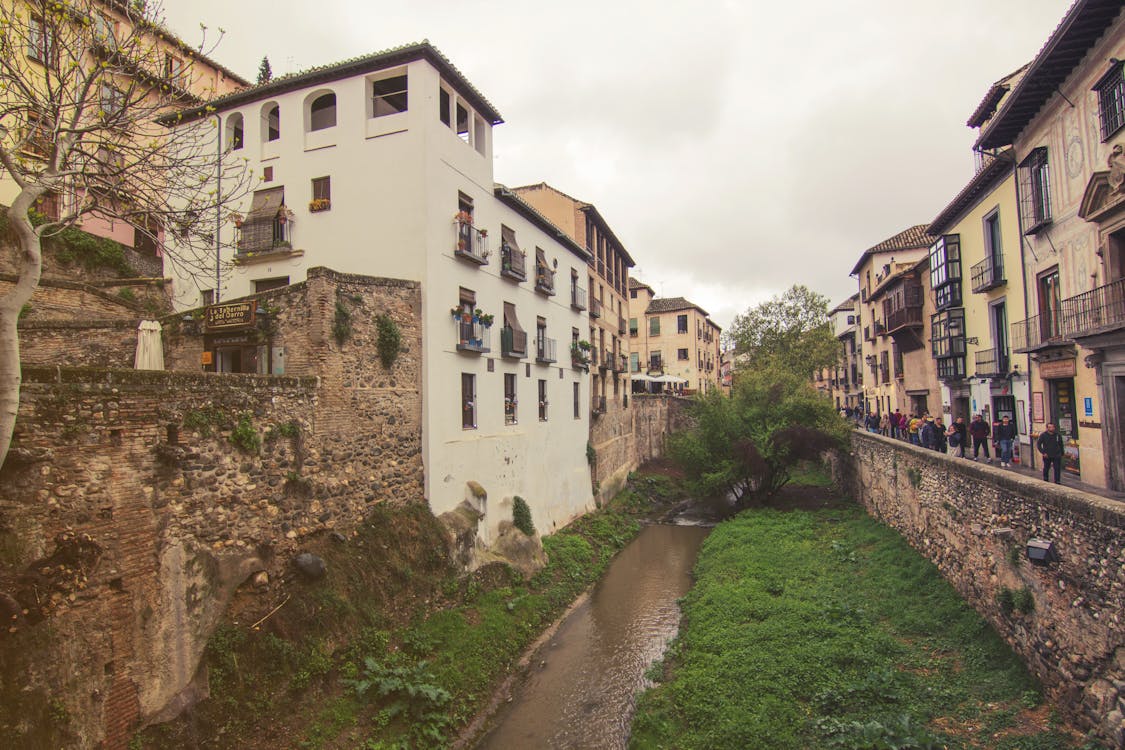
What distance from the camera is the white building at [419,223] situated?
15148mm

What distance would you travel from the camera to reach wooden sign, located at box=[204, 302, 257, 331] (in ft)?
42.7

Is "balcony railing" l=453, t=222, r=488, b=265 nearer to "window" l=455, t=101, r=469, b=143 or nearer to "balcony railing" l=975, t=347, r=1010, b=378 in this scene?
"window" l=455, t=101, r=469, b=143

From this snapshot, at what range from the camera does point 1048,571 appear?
892 cm

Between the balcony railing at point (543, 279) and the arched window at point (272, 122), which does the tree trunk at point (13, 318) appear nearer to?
the arched window at point (272, 122)

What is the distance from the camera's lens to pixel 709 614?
1484 cm

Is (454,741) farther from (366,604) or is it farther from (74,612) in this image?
(74,612)

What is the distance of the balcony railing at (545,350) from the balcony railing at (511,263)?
277 cm

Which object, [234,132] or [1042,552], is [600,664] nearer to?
[1042,552]

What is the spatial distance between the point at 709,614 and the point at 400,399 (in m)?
9.43

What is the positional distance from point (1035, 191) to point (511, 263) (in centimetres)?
1587

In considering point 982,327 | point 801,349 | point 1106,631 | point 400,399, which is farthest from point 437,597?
point 801,349

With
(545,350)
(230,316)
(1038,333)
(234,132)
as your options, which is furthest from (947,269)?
(234,132)

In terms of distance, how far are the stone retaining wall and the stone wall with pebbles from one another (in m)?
12.3

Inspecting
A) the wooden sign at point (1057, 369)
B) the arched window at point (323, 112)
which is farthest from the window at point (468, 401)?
the wooden sign at point (1057, 369)
